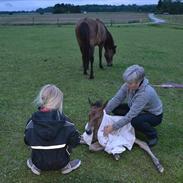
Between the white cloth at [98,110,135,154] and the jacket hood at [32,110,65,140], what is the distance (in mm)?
904

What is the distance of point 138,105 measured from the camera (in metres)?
4.44

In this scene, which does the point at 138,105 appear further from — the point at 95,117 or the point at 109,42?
the point at 109,42

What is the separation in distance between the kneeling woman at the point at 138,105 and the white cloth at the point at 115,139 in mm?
83

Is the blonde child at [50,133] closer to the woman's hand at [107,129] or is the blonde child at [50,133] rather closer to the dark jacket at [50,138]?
the dark jacket at [50,138]

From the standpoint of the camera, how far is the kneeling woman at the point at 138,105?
4297mm

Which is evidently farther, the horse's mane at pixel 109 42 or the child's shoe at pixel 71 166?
the horse's mane at pixel 109 42

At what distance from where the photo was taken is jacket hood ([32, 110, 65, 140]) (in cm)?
362

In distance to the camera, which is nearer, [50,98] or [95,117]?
[50,98]

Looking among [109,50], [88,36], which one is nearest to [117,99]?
[88,36]

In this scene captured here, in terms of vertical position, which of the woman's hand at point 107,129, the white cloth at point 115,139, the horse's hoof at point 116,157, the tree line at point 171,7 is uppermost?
the woman's hand at point 107,129

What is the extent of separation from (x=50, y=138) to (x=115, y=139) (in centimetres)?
108

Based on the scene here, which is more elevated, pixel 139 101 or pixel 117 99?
pixel 139 101

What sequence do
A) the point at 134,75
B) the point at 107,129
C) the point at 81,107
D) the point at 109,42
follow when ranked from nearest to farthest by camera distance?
1. the point at 134,75
2. the point at 107,129
3. the point at 81,107
4. the point at 109,42

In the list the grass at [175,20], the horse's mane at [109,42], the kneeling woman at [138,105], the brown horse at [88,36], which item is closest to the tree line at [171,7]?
the grass at [175,20]
